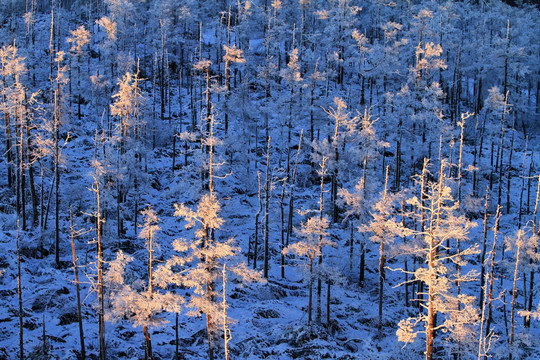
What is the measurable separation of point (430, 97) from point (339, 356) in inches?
1192

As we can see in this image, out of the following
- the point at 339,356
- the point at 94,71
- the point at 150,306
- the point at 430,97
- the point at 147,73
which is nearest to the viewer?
the point at 150,306

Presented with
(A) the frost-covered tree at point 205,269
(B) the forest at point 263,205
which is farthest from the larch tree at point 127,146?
(A) the frost-covered tree at point 205,269

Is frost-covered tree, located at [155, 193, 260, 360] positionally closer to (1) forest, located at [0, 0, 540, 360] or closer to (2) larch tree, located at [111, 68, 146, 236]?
(1) forest, located at [0, 0, 540, 360]

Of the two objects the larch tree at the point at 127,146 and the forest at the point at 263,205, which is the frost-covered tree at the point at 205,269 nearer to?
the forest at the point at 263,205

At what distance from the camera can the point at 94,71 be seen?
57.9 m

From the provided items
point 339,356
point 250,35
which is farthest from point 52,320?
point 250,35

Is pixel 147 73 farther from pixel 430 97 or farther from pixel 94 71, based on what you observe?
pixel 430 97

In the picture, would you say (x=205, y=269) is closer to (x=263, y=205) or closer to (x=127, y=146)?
(x=263, y=205)

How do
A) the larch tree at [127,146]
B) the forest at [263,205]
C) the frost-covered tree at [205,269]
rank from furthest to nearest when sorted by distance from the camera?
the larch tree at [127,146], the forest at [263,205], the frost-covered tree at [205,269]

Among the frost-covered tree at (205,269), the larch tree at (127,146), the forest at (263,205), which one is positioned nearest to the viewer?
the frost-covered tree at (205,269)

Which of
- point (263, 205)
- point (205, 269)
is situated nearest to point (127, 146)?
point (263, 205)

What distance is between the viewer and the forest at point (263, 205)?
2145cm

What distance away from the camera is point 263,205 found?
3922 centimetres

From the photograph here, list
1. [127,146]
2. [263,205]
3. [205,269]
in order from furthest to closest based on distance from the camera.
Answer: [263,205] < [127,146] < [205,269]
